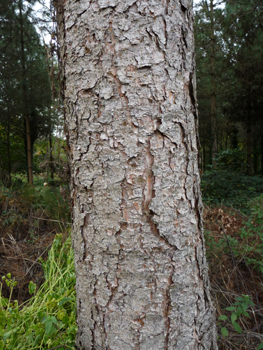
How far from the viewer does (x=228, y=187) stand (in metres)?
6.80

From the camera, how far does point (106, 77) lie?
2.54ft

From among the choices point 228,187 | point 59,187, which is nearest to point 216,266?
point 59,187

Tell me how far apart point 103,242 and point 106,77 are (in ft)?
1.88

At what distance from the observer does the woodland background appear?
4.22ft

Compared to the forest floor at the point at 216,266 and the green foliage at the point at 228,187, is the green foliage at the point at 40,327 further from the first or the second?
the green foliage at the point at 228,187

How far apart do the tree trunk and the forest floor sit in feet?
2.25

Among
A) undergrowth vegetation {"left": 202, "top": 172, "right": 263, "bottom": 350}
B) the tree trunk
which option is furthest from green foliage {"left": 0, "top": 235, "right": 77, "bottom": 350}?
Answer: undergrowth vegetation {"left": 202, "top": 172, "right": 263, "bottom": 350}

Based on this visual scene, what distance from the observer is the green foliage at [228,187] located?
6.21 metres

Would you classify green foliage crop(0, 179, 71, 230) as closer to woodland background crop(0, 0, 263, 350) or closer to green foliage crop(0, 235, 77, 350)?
woodland background crop(0, 0, 263, 350)

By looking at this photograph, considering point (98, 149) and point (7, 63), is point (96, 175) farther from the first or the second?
point (7, 63)

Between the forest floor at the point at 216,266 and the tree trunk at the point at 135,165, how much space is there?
0.69 meters

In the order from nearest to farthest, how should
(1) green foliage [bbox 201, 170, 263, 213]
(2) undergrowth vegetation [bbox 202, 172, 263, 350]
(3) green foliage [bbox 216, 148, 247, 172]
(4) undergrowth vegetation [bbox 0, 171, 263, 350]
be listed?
1. (4) undergrowth vegetation [bbox 0, 171, 263, 350]
2. (2) undergrowth vegetation [bbox 202, 172, 263, 350]
3. (1) green foliage [bbox 201, 170, 263, 213]
4. (3) green foliage [bbox 216, 148, 247, 172]

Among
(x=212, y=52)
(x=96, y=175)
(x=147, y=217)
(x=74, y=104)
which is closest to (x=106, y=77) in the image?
(x=74, y=104)

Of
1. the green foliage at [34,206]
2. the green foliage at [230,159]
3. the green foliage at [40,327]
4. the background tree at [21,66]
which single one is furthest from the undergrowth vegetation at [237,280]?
the background tree at [21,66]
